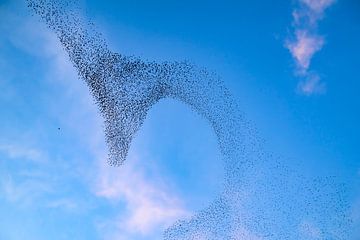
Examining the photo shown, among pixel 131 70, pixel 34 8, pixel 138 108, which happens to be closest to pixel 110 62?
pixel 131 70

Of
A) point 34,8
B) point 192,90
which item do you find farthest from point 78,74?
point 192,90

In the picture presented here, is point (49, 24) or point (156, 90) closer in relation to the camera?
point (49, 24)

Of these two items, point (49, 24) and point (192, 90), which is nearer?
point (49, 24)

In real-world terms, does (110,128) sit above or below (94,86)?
below

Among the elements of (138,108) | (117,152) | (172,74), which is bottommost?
(117,152)

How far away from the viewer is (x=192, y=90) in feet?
105

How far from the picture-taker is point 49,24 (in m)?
29.3

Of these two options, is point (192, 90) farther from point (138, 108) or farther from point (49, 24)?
point (49, 24)

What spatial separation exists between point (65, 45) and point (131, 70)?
16.4 ft

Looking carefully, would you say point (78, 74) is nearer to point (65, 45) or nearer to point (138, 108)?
point (65, 45)

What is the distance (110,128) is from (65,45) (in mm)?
6810

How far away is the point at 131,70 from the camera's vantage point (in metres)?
31.1

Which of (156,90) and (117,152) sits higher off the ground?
(156,90)

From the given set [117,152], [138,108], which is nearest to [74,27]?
[138,108]
